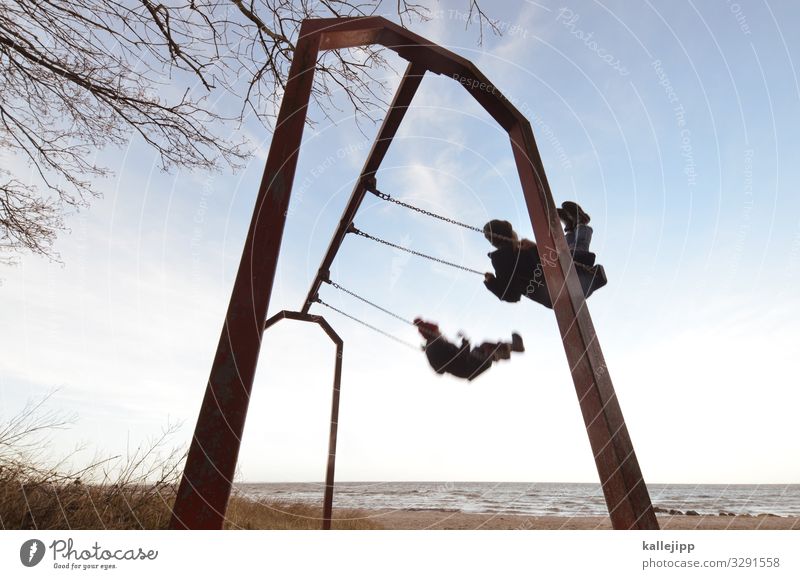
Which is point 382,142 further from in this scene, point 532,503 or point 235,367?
point 532,503

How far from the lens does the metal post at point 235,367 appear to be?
100cm

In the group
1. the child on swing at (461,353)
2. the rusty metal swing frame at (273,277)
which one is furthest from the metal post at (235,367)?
the child on swing at (461,353)

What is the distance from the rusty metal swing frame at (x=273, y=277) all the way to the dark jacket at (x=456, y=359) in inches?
96.4

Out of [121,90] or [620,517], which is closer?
[620,517]

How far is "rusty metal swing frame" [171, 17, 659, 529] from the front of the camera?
1.02 meters

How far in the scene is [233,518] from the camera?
15.5 feet

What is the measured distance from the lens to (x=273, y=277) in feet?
3.86

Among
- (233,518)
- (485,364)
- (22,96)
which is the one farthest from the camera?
(233,518)

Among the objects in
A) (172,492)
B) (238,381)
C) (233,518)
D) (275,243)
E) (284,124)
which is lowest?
(233,518)
